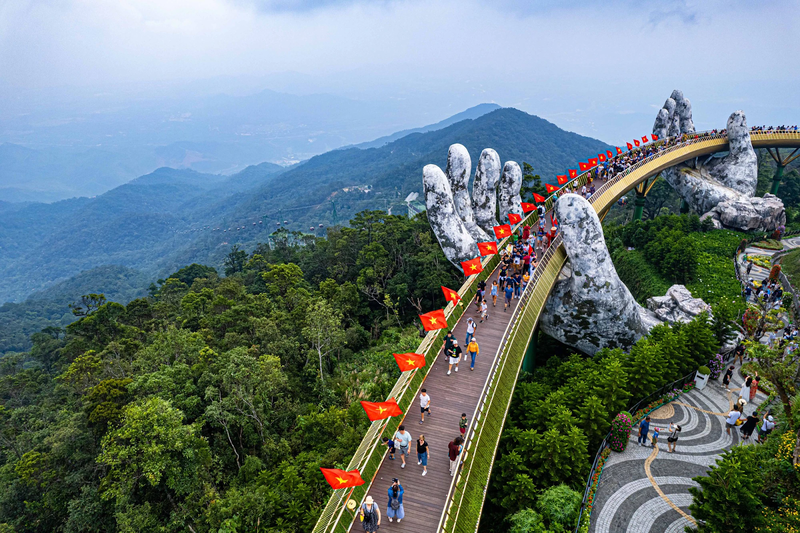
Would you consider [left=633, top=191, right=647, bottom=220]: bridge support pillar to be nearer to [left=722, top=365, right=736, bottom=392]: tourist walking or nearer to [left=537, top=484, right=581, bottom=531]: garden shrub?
[left=722, top=365, right=736, bottom=392]: tourist walking

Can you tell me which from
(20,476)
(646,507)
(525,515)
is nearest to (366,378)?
(525,515)

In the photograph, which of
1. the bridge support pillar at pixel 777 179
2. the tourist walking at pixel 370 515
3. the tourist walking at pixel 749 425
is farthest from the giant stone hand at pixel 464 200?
the bridge support pillar at pixel 777 179

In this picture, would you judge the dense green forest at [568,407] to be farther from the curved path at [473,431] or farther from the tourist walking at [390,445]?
the tourist walking at [390,445]

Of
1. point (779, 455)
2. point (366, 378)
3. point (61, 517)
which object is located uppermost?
point (779, 455)

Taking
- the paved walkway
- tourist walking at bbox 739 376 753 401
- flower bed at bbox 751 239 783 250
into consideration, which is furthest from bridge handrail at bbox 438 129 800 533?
flower bed at bbox 751 239 783 250

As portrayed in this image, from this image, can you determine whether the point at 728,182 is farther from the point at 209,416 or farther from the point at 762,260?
the point at 209,416

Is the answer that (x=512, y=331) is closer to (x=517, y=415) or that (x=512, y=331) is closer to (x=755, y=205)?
(x=517, y=415)
